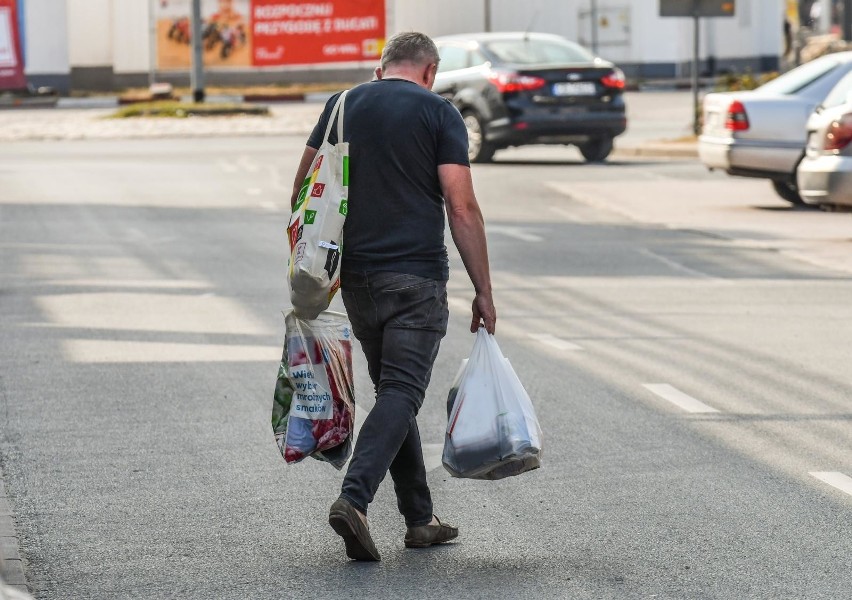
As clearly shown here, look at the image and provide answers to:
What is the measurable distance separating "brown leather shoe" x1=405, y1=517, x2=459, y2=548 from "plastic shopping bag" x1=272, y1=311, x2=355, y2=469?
0.34 m

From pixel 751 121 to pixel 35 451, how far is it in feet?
41.3

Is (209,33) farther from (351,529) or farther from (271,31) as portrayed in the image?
(351,529)

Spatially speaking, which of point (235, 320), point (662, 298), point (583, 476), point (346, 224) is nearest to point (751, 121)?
point (662, 298)

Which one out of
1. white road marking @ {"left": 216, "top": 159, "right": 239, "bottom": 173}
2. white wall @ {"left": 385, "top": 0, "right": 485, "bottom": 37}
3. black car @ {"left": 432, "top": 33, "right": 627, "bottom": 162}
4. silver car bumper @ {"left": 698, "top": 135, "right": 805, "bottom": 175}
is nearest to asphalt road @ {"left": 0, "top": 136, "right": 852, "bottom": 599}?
silver car bumper @ {"left": 698, "top": 135, "right": 805, "bottom": 175}

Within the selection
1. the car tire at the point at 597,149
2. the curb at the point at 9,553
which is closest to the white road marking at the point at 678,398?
the curb at the point at 9,553

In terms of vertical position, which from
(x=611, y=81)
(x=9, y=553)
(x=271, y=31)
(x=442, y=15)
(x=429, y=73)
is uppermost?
(x=442, y=15)

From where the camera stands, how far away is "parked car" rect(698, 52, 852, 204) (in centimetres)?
1861

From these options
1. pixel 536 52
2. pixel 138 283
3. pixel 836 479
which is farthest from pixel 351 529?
pixel 536 52

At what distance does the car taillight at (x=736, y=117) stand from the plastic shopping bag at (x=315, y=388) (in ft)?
44.5

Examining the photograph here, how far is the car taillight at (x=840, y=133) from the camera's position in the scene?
14758 millimetres

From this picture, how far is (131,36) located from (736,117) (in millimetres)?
36168

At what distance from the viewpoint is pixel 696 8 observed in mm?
28859

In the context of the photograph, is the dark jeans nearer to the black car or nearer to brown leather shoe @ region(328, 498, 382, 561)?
brown leather shoe @ region(328, 498, 382, 561)

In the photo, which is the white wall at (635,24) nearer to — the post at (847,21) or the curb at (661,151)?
the post at (847,21)
